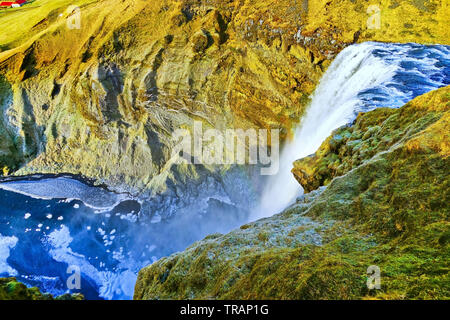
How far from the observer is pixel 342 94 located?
21.7 meters

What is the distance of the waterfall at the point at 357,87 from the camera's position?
55.9 ft

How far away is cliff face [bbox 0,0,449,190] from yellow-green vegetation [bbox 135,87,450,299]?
19.5m

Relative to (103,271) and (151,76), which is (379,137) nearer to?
(103,271)

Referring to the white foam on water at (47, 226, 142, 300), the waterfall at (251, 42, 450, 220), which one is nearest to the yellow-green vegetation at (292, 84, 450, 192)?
the waterfall at (251, 42, 450, 220)

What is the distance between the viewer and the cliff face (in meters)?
27.2

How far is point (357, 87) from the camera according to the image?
791 inches

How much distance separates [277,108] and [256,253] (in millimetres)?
22887

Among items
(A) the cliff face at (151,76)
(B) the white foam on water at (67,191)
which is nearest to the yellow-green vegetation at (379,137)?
(A) the cliff face at (151,76)

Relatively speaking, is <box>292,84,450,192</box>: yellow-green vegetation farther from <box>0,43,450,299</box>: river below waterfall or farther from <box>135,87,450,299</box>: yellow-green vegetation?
<box>0,43,450,299</box>: river below waterfall

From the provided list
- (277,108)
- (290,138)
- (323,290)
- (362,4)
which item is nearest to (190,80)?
(277,108)

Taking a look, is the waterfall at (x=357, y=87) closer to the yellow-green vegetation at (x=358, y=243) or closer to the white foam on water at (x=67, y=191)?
the yellow-green vegetation at (x=358, y=243)

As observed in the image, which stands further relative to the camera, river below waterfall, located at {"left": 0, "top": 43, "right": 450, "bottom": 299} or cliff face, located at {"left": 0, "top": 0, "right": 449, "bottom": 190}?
cliff face, located at {"left": 0, "top": 0, "right": 449, "bottom": 190}

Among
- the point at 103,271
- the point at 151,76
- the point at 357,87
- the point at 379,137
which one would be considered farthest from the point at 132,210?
the point at 379,137
